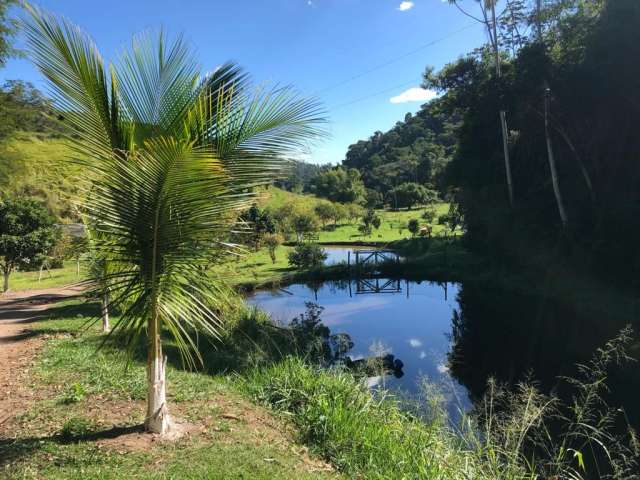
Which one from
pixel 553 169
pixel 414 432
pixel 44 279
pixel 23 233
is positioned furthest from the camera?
pixel 44 279

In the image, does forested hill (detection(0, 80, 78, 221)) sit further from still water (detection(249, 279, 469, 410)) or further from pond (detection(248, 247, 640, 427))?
still water (detection(249, 279, 469, 410))

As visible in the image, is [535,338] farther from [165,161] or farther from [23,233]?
[23,233]

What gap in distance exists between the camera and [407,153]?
64188mm

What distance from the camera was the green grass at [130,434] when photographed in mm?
3166

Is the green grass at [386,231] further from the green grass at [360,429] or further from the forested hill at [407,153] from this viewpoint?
the green grass at [360,429]

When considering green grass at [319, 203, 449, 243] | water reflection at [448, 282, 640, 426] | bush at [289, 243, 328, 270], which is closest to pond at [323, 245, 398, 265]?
green grass at [319, 203, 449, 243]

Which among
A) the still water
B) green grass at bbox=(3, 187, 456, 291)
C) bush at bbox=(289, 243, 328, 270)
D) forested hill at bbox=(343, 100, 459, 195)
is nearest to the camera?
green grass at bbox=(3, 187, 456, 291)

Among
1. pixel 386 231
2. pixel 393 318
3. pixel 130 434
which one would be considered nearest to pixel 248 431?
pixel 130 434

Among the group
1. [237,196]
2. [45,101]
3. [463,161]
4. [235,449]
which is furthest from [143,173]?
[463,161]

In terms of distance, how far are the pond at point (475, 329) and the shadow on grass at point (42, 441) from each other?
309 centimetres

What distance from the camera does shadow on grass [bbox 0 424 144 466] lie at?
127 inches

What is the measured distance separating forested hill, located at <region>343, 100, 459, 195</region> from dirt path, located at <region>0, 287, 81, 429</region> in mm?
42197

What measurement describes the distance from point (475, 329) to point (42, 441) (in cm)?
1178

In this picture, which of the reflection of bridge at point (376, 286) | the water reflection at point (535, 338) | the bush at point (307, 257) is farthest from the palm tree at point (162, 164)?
the bush at point (307, 257)
